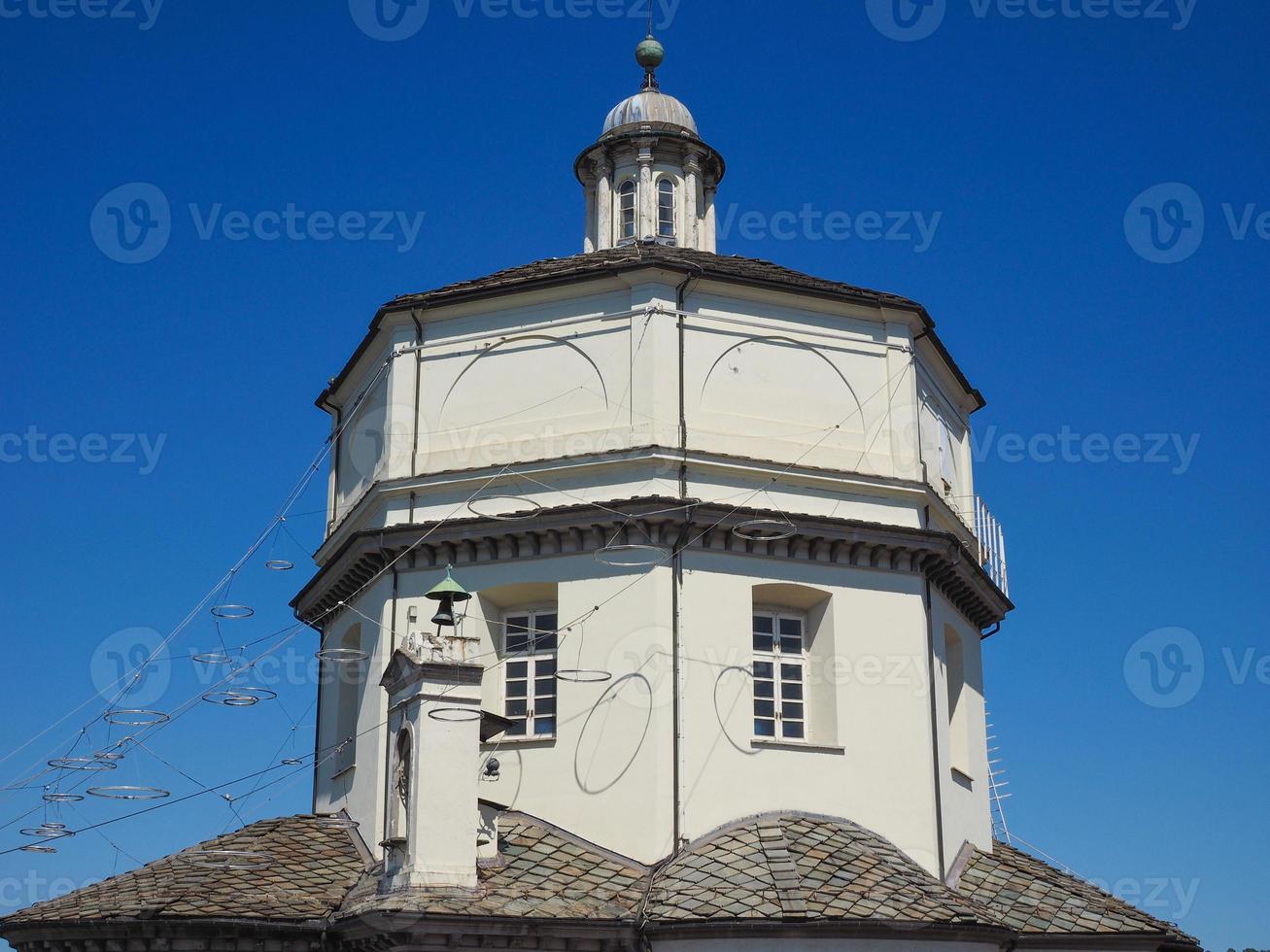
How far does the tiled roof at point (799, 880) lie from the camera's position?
2094cm

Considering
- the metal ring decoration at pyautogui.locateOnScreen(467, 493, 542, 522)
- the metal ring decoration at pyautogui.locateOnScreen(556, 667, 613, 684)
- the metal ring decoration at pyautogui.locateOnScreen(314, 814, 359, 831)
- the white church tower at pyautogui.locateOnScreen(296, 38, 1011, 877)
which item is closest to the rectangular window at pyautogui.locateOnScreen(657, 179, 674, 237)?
the white church tower at pyautogui.locateOnScreen(296, 38, 1011, 877)

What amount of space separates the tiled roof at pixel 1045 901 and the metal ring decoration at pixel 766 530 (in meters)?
6.52

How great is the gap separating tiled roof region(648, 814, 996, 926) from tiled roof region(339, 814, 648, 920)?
61 centimetres

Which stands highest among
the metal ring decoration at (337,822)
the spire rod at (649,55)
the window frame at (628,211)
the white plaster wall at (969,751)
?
the spire rod at (649,55)

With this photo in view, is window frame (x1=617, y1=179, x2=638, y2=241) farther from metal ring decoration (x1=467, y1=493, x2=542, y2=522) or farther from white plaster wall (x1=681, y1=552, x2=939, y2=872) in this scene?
white plaster wall (x1=681, y1=552, x2=939, y2=872)

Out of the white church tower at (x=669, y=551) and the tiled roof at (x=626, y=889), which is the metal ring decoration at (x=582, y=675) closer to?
the white church tower at (x=669, y=551)

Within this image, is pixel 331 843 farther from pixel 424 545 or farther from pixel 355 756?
pixel 424 545

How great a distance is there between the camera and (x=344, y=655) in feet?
92.0

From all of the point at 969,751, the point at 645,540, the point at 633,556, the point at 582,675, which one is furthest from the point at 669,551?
the point at 969,751

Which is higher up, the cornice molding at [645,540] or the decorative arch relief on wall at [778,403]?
the decorative arch relief on wall at [778,403]

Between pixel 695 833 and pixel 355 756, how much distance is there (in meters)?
6.50

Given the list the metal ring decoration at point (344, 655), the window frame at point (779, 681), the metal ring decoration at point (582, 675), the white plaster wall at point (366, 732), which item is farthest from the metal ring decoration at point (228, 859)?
the window frame at point (779, 681)

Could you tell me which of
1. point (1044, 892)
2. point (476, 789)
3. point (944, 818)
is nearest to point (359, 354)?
point (476, 789)

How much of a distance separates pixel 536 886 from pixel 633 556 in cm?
539
